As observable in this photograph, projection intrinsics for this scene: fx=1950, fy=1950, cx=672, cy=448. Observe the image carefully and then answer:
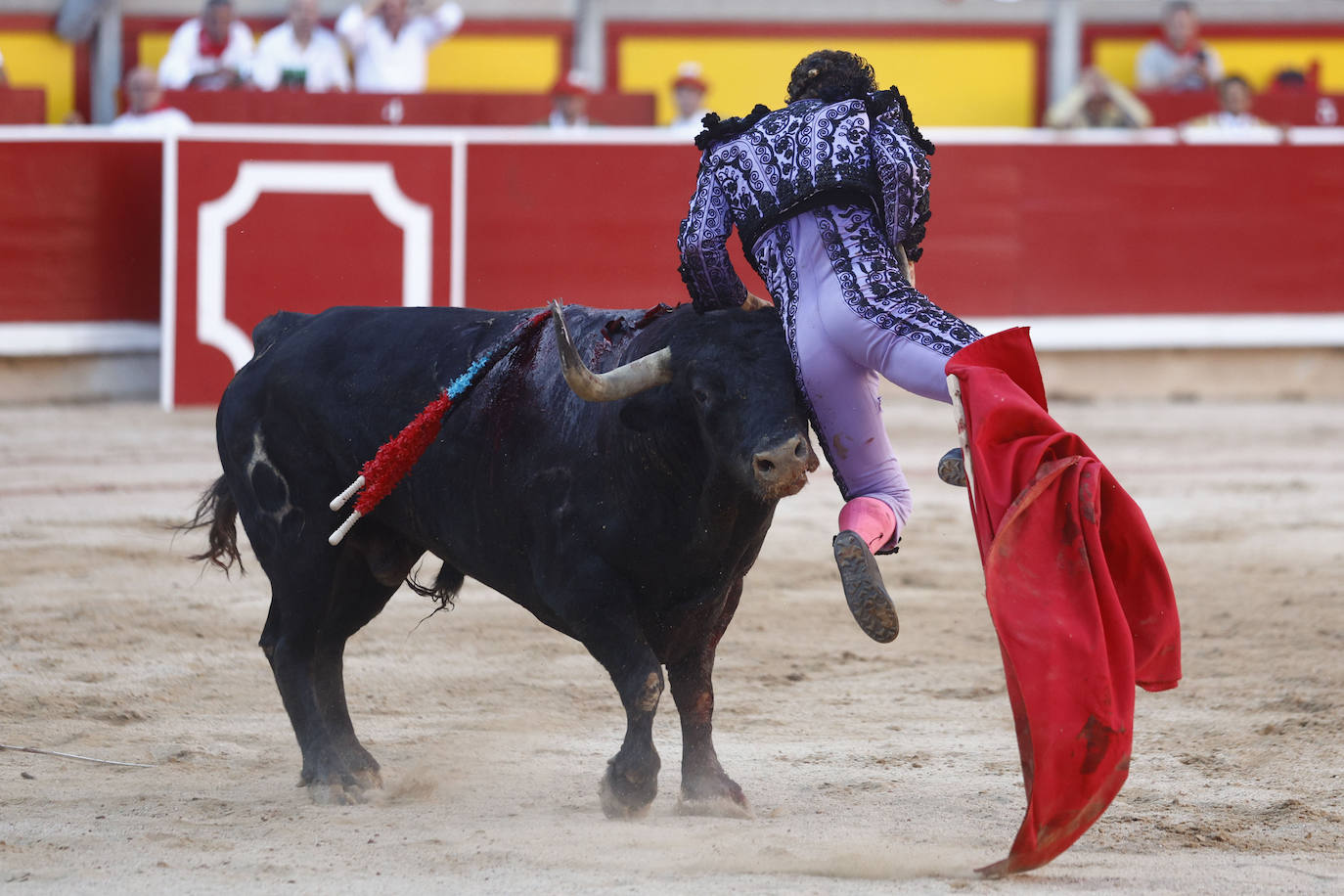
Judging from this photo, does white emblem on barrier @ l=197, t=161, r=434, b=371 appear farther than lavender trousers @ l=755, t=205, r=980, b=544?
Yes

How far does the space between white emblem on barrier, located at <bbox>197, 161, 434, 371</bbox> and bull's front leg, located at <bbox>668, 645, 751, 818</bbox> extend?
478 cm

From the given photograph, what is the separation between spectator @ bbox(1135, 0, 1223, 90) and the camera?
425 inches

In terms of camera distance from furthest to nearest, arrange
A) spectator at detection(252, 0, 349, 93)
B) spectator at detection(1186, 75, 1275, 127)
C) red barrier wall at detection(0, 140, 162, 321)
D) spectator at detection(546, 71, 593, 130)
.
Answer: spectator at detection(1186, 75, 1275, 127), spectator at detection(252, 0, 349, 93), spectator at detection(546, 71, 593, 130), red barrier wall at detection(0, 140, 162, 321)

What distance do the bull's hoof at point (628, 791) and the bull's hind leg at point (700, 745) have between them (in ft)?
0.39

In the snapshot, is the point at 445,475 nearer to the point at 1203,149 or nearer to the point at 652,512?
the point at 652,512

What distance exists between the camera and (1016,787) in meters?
3.53

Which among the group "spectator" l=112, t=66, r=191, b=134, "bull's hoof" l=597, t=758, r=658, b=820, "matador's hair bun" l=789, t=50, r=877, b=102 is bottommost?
"bull's hoof" l=597, t=758, r=658, b=820

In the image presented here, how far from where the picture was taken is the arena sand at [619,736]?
117 inches

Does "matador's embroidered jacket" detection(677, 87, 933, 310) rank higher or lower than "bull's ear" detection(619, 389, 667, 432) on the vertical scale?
higher

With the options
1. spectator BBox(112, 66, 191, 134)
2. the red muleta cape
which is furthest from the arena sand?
spectator BBox(112, 66, 191, 134)

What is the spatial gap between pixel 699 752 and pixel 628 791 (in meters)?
0.22

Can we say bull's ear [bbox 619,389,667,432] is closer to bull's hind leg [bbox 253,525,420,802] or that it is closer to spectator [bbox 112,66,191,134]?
bull's hind leg [bbox 253,525,420,802]

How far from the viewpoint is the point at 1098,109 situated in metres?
9.72

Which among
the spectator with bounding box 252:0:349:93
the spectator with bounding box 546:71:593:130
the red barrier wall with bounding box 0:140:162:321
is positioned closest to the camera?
the red barrier wall with bounding box 0:140:162:321
